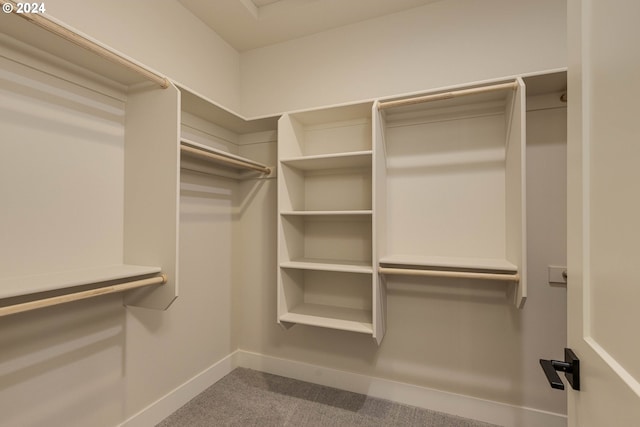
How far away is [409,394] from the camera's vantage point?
1.91 metres

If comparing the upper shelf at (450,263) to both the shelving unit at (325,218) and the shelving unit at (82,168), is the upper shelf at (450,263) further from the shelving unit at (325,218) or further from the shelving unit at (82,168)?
the shelving unit at (82,168)

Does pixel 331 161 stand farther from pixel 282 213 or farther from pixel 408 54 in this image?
pixel 408 54

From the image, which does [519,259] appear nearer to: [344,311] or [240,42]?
[344,311]

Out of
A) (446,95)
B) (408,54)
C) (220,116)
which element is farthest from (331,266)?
(408,54)

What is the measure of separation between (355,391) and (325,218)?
1249 millimetres

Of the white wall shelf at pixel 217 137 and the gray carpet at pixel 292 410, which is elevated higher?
the white wall shelf at pixel 217 137

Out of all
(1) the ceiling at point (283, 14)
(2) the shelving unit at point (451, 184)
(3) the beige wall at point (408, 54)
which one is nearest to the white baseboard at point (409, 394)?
(2) the shelving unit at point (451, 184)

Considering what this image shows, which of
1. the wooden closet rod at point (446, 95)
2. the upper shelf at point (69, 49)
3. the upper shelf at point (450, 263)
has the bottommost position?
the upper shelf at point (450, 263)

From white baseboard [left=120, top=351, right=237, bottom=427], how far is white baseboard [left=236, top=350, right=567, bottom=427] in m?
0.18

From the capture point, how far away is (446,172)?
1.86 m

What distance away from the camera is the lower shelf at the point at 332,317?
5.76 ft

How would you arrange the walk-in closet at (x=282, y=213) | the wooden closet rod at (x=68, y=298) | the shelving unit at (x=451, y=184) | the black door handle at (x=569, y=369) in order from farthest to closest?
1. the shelving unit at (x=451, y=184)
2. the walk-in closet at (x=282, y=213)
3. the wooden closet rod at (x=68, y=298)
4. the black door handle at (x=569, y=369)

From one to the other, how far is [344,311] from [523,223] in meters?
1.21

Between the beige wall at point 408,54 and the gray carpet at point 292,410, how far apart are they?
2.10 meters
